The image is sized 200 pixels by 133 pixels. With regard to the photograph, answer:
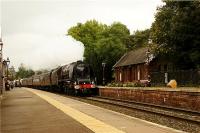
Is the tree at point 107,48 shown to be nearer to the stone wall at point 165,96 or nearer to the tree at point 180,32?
the tree at point 180,32

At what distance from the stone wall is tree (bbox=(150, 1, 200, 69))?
25.0 feet

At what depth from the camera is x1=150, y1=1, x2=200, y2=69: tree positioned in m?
42.8

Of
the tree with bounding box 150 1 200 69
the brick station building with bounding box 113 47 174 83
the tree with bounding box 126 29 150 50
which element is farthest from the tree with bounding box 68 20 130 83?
the tree with bounding box 150 1 200 69

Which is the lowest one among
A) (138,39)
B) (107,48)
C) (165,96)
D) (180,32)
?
(165,96)

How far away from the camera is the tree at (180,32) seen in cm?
4281

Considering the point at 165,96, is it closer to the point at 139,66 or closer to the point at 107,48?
the point at 139,66

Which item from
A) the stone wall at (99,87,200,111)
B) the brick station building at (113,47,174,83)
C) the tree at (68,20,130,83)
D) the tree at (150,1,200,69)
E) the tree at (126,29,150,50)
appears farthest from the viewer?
the tree at (126,29,150,50)

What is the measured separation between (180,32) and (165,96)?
16.3 m

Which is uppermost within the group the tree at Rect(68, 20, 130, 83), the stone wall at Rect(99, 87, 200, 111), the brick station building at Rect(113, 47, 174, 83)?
the tree at Rect(68, 20, 130, 83)

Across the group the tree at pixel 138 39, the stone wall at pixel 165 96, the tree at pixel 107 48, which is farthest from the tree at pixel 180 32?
the tree at pixel 138 39

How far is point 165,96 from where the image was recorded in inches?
Answer: 1123

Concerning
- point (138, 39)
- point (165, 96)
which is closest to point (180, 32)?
point (165, 96)

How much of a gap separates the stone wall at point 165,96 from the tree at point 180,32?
761cm

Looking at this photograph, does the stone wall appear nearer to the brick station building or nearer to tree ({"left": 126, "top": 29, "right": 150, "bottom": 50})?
the brick station building
